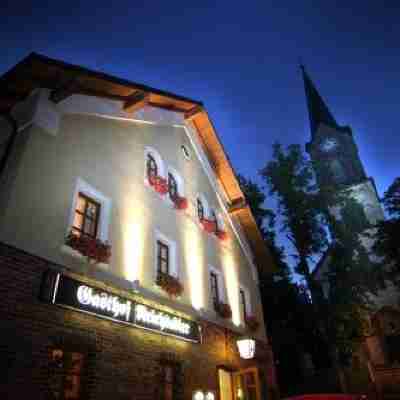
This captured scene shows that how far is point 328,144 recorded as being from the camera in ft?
124

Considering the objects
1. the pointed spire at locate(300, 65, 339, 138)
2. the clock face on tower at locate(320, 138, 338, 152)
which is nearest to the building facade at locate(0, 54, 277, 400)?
the clock face on tower at locate(320, 138, 338, 152)

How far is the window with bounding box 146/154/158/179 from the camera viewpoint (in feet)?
36.8

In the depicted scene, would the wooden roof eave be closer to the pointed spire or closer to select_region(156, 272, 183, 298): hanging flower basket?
select_region(156, 272, 183, 298): hanging flower basket

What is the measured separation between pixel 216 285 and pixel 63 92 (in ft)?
28.1

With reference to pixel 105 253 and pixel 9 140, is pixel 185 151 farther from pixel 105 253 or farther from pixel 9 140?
pixel 9 140

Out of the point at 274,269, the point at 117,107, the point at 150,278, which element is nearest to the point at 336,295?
the point at 274,269

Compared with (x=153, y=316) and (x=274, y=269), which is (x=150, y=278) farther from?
(x=274, y=269)

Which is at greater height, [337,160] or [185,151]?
[337,160]

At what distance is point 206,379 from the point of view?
10102 mm

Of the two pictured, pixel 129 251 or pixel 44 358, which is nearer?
pixel 44 358

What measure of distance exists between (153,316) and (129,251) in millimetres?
1657

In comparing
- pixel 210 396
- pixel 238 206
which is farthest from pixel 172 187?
pixel 210 396

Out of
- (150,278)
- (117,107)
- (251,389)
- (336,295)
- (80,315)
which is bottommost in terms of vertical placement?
(251,389)

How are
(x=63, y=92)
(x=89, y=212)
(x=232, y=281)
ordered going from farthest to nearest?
(x=232, y=281) → (x=89, y=212) → (x=63, y=92)
